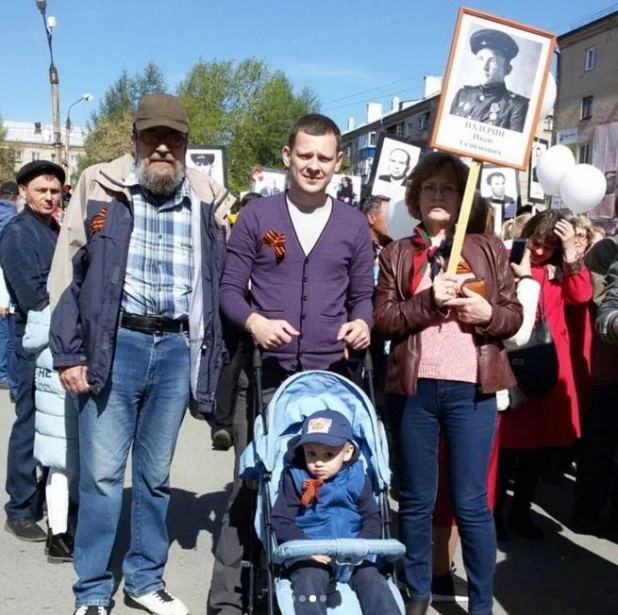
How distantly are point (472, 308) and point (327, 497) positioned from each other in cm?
98

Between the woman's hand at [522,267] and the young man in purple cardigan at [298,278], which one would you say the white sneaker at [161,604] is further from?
the woman's hand at [522,267]

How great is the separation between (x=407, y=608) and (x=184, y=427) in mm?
4323

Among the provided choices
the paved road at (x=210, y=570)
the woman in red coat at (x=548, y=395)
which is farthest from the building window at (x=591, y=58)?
the woman in red coat at (x=548, y=395)

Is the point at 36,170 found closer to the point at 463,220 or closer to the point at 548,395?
the point at 463,220

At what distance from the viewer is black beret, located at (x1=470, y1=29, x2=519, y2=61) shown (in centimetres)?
343

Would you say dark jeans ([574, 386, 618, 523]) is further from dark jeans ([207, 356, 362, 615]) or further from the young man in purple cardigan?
the young man in purple cardigan

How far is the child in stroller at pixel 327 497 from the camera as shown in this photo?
3.09 meters

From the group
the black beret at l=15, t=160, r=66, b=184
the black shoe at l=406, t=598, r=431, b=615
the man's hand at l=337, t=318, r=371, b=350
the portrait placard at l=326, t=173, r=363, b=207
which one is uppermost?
the portrait placard at l=326, t=173, r=363, b=207

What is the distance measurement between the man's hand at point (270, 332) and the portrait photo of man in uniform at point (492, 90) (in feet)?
3.94

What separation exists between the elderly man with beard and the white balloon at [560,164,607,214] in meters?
2.85

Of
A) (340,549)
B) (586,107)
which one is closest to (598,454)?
(340,549)

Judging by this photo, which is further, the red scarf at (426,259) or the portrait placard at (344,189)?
the portrait placard at (344,189)

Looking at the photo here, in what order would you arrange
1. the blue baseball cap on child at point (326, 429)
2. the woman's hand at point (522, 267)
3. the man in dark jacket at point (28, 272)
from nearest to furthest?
the blue baseball cap on child at point (326, 429) → the woman's hand at point (522, 267) → the man in dark jacket at point (28, 272)

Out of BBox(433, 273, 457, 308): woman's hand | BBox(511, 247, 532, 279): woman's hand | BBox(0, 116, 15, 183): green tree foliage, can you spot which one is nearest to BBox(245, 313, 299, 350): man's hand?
BBox(433, 273, 457, 308): woman's hand
